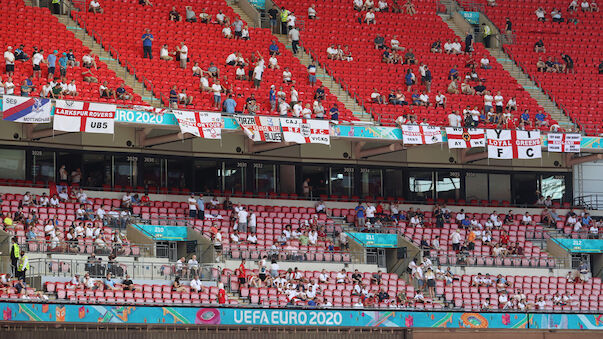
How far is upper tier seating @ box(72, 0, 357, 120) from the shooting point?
37812mm

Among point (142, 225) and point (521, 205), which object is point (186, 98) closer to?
point (142, 225)

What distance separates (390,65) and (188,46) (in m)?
8.17

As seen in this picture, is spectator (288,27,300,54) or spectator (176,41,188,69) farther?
spectator (288,27,300,54)

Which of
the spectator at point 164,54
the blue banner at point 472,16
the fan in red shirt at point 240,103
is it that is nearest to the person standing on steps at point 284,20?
the spectator at point 164,54

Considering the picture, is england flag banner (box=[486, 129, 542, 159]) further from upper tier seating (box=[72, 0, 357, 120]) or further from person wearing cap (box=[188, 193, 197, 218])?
person wearing cap (box=[188, 193, 197, 218])

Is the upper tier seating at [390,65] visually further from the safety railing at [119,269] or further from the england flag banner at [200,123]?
the safety railing at [119,269]

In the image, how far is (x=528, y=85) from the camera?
149 ft

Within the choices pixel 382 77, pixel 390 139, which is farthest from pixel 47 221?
pixel 382 77

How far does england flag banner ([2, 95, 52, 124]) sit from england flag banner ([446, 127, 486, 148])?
548 inches

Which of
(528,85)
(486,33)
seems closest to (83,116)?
(528,85)

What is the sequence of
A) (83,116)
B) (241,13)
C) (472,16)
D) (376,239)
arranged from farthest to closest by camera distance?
(472,16) → (241,13) → (376,239) → (83,116)

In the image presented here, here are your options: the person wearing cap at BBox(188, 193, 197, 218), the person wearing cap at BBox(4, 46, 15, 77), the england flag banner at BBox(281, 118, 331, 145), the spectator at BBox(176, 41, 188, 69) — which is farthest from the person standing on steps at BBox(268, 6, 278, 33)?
the person wearing cap at BBox(4, 46, 15, 77)

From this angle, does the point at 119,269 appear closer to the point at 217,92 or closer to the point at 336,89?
the point at 217,92

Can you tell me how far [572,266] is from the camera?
39.0 m
